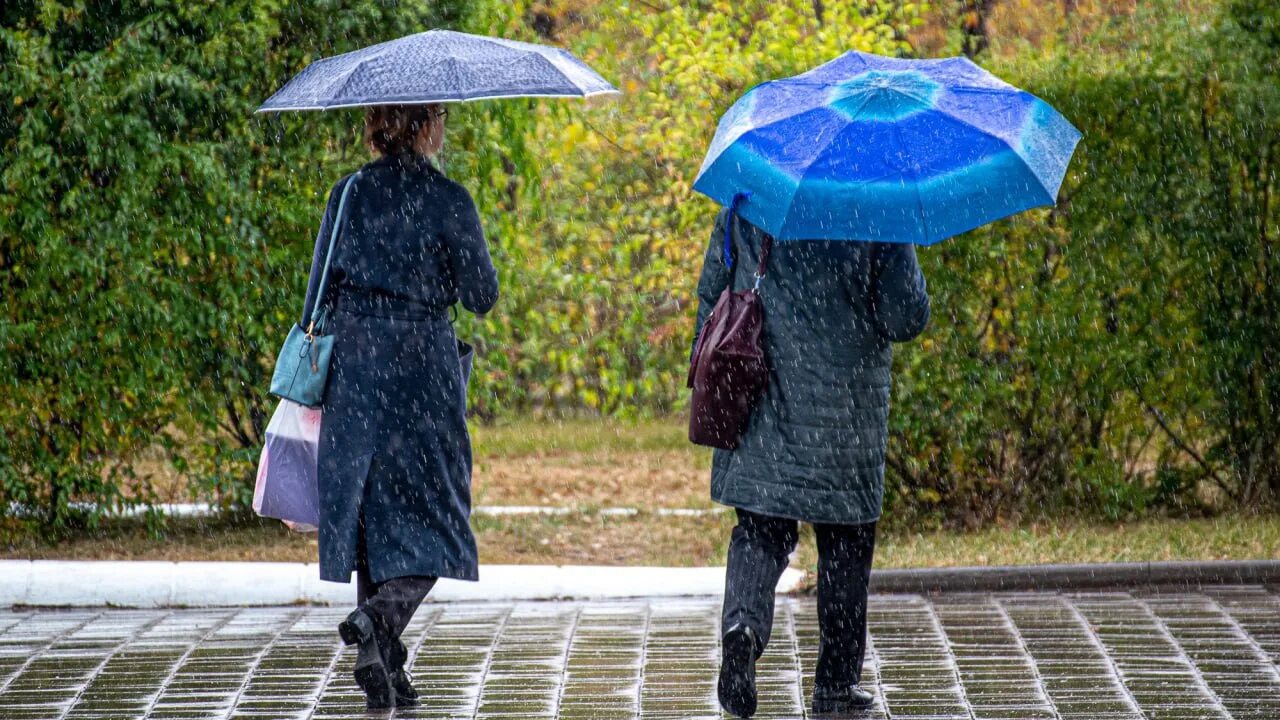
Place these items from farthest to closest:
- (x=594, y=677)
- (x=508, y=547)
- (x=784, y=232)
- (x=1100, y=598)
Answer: (x=508, y=547) < (x=1100, y=598) < (x=594, y=677) < (x=784, y=232)

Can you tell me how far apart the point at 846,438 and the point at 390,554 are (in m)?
1.53

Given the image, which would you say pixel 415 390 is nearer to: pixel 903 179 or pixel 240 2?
pixel 903 179

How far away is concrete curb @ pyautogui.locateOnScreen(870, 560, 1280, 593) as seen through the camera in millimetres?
7461

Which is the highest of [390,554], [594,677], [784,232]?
[784,232]

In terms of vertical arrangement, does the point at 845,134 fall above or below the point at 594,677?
above

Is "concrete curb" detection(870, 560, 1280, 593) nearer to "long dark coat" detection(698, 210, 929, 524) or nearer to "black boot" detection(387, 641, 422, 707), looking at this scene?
"long dark coat" detection(698, 210, 929, 524)

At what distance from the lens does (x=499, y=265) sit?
8.91 m

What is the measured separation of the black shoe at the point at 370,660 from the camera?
17.0 feet

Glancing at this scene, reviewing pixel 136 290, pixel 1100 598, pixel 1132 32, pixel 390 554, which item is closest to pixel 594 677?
pixel 390 554

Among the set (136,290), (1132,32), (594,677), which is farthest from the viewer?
(1132,32)

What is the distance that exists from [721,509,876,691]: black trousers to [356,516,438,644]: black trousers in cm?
103

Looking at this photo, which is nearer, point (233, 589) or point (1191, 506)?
point (233, 589)

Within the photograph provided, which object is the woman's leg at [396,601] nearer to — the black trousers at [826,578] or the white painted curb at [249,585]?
the black trousers at [826,578]

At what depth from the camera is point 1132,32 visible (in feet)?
39.9
